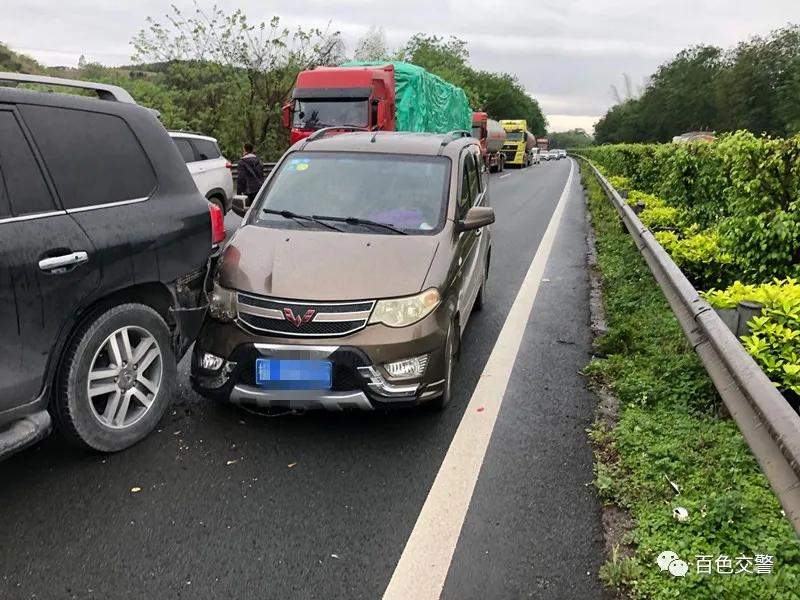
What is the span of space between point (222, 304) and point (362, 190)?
1.50 meters

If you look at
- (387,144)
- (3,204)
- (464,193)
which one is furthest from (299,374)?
(387,144)

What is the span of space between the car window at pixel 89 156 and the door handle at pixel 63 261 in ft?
0.94

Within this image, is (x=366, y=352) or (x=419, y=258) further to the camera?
(x=419, y=258)

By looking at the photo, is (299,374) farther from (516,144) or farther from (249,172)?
(516,144)

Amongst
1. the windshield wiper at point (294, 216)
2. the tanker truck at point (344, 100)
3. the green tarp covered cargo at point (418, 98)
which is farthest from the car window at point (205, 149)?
the windshield wiper at point (294, 216)

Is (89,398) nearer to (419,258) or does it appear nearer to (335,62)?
(419,258)

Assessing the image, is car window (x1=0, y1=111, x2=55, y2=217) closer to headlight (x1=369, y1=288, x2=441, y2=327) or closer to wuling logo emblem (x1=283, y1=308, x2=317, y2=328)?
wuling logo emblem (x1=283, y1=308, x2=317, y2=328)

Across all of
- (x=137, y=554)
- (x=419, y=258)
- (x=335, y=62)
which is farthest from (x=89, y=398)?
(x=335, y=62)

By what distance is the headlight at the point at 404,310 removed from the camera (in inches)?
146

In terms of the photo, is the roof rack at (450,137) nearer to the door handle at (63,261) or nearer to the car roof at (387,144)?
the car roof at (387,144)

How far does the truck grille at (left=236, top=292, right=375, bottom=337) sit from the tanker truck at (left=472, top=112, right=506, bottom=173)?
31.4 metres

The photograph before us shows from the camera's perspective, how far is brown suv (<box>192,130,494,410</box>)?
363 centimetres

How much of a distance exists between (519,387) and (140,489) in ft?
8.55

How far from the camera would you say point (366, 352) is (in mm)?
3617
